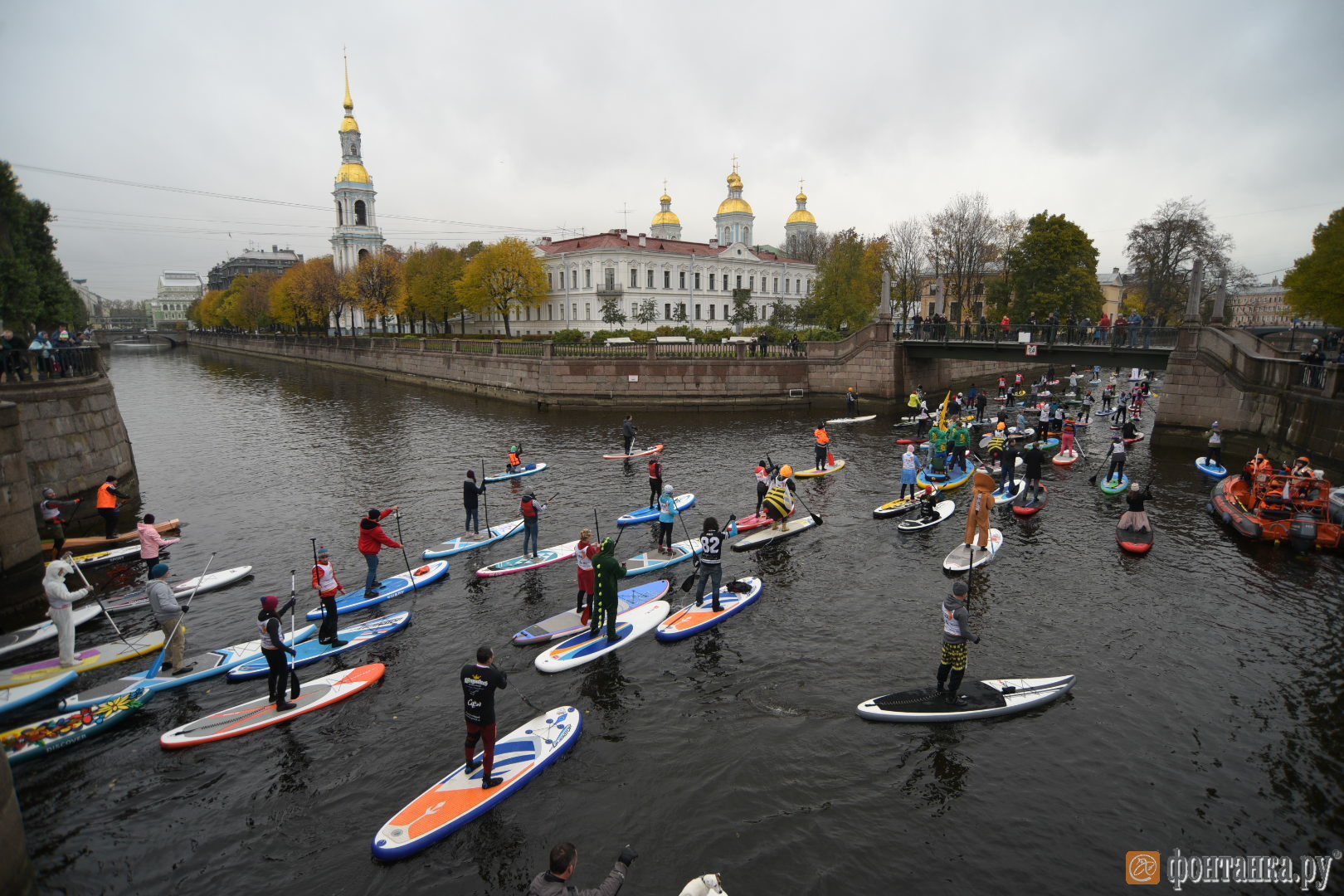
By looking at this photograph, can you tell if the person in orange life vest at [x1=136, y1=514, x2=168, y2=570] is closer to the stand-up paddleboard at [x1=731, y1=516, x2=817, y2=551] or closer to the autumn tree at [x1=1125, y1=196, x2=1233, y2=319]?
the stand-up paddleboard at [x1=731, y1=516, x2=817, y2=551]

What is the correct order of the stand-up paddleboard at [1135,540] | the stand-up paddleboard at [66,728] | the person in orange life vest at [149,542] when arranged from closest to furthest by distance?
the stand-up paddleboard at [66,728] → the person in orange life vest at [149,542] → the stand-up paddleboard at [1135,540]

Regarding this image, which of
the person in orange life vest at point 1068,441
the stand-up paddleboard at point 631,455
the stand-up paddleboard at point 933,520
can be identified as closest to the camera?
the stand-up paddleboard at point 933,520

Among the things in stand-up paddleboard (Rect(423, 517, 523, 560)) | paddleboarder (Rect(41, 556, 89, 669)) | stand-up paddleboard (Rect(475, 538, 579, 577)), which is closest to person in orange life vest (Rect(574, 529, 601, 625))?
stand-up paddleboard (Rect(475, 538, 579, 577))

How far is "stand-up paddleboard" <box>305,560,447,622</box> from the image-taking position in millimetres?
13930

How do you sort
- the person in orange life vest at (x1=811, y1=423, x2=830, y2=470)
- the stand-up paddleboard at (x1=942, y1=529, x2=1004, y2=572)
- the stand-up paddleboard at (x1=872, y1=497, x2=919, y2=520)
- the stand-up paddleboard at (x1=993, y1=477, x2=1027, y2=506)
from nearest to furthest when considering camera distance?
the stand-up paddleboard at (x1=942, y1=529, x2=1004, y2=572) < the stand-up paddleboard at (x1=872, y1=497, x2=919, y2=520) < the stand-up paddleboard at (x1=993, y1=477, x2=1027, y2=506) < the person in orange life vest at (x1=811, y1=423, x2=830, y2=470)

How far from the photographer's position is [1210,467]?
960 inches

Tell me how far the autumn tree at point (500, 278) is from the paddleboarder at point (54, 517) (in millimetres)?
51781

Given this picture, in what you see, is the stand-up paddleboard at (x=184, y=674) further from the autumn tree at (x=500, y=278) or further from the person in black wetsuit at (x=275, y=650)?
the autumn tree at (x=500, y=278)

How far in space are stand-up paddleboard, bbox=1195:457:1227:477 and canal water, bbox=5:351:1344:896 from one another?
661 centimetres

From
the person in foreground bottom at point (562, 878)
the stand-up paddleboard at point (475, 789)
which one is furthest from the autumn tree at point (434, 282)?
the person in foreground bottom at point (562, 878)

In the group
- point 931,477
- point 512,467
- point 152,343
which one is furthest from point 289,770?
point 152,343

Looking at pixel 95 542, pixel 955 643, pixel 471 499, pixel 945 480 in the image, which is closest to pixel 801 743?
pixel 955 643

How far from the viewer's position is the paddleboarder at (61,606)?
433 inches

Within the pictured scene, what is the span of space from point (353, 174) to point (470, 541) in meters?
103
